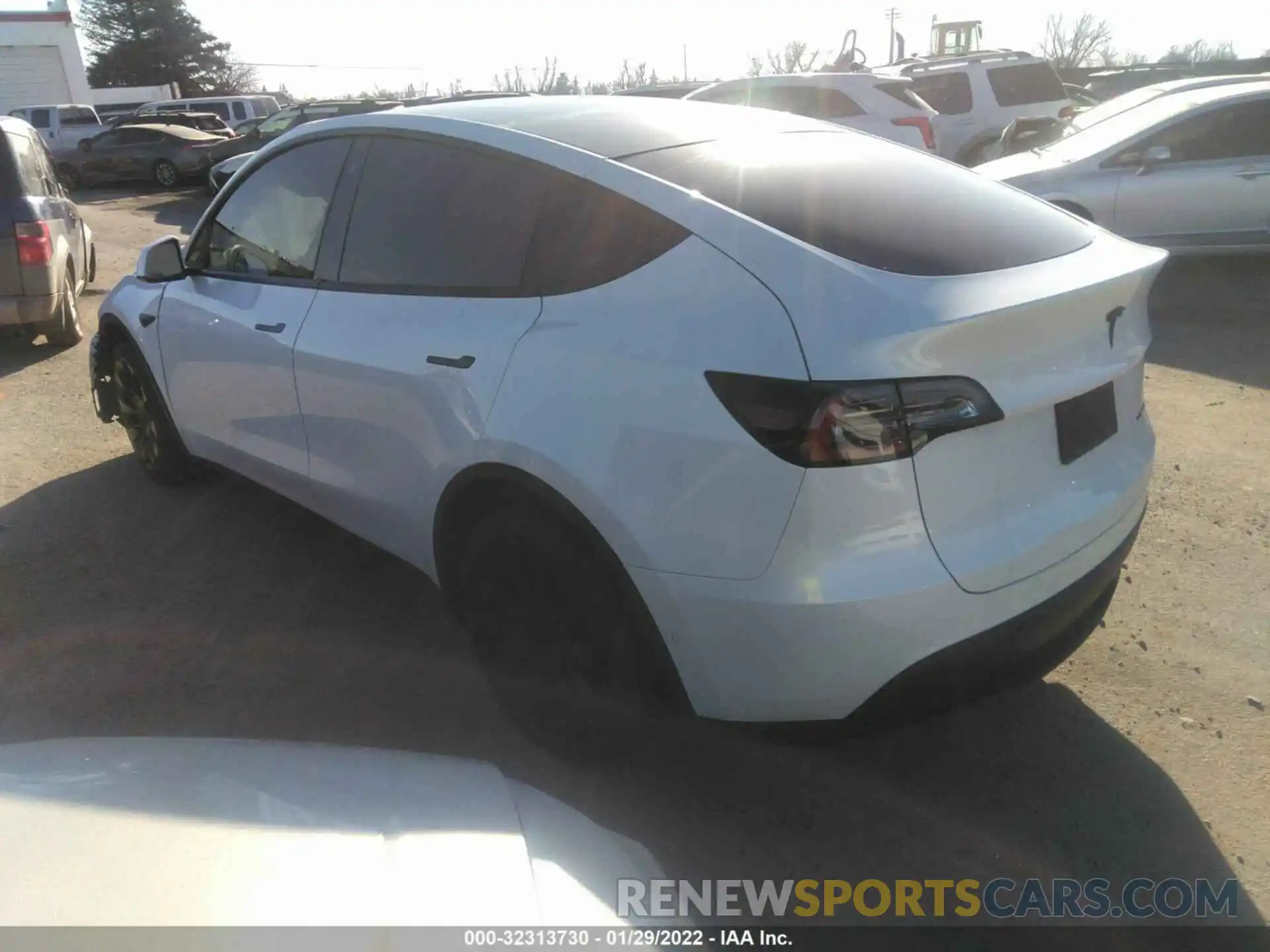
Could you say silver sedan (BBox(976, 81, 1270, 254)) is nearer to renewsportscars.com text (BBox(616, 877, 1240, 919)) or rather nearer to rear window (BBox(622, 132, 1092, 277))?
rear window (BBox(622, 132, 1092, 277))

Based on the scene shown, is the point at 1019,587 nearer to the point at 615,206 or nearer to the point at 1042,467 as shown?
the point at 1042,467

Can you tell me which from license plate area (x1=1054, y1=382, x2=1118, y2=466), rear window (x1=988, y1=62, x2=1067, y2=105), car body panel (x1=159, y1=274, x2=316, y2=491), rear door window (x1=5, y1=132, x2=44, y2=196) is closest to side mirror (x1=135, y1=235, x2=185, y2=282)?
car body panel (x1=159, y1=274, x2=316, y2=491)

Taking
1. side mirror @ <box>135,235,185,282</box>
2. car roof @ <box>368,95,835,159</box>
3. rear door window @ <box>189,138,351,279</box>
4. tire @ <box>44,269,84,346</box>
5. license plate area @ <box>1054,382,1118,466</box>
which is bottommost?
tire @ <box>44,269,84,346</box>

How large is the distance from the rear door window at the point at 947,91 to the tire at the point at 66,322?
1089 centimetres

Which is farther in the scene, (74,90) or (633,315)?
(74,90)

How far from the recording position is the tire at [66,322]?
8078mm

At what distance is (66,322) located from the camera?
8.22 metres

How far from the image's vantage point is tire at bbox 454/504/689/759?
8.01 feet

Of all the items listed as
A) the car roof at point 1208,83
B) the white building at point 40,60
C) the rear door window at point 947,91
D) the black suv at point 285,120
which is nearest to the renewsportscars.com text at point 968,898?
the car roof at point 1208,83

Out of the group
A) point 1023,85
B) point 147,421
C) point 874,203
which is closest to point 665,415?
point 874,203

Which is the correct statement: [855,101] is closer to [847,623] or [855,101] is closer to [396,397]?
[396,397]

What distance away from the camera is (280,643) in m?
3.65

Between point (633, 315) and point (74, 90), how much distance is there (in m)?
47.1

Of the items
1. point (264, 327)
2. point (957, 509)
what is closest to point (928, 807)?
point (957, 509)
